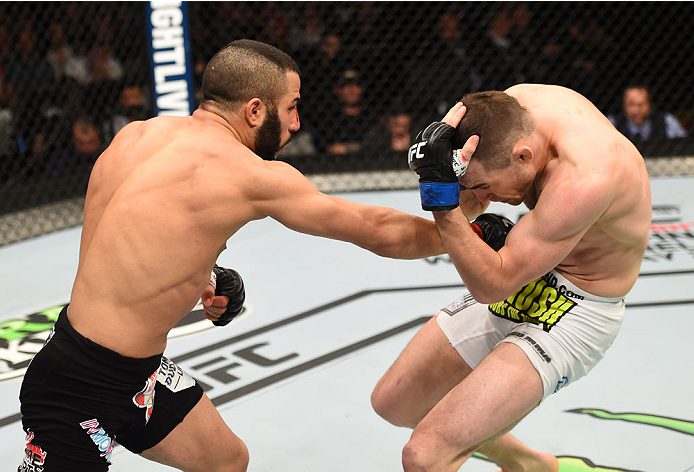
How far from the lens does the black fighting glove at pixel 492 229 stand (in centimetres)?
200

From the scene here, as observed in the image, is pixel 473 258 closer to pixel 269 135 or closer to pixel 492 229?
pixel 492 229

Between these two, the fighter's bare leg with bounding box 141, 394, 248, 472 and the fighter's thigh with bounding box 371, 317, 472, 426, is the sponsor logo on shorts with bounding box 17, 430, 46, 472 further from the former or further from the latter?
the fighter's thigh with bounding box 371, 317, 472, 426

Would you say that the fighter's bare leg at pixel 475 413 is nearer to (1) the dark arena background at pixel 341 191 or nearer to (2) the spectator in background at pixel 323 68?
(1) the dark arena background at pixel 341 191

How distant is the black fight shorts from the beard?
1.74 feet

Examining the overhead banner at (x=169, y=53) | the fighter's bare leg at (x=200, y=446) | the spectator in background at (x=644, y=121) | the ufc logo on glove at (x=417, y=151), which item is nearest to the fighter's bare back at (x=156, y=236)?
the fighter's bare leg at (x=200, y=446)

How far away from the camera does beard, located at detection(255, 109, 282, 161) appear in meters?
1.81

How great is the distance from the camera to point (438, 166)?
1765 mm

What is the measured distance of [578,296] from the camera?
6.45ft

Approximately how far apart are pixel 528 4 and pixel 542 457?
4.24m

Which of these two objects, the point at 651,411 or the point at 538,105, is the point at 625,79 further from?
the point at 538,105

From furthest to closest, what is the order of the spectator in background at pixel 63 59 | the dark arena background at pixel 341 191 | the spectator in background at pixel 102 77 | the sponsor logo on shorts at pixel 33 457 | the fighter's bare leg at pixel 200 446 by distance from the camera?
1. the spectator in background at pixel 102 77
2. the spectator in background at pixel 63 59
3. the dark arena background at pixel 341 191
4. the fighter's bare leg at pixel 200 446
5. the sponsor logo on shorts at pixel 33 457

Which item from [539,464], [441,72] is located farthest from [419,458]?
[441,72]

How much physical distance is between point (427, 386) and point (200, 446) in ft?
2.05

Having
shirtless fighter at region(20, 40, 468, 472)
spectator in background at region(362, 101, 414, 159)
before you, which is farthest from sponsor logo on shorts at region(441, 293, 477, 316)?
spectator in background at region(362, 101, 414, 159)
